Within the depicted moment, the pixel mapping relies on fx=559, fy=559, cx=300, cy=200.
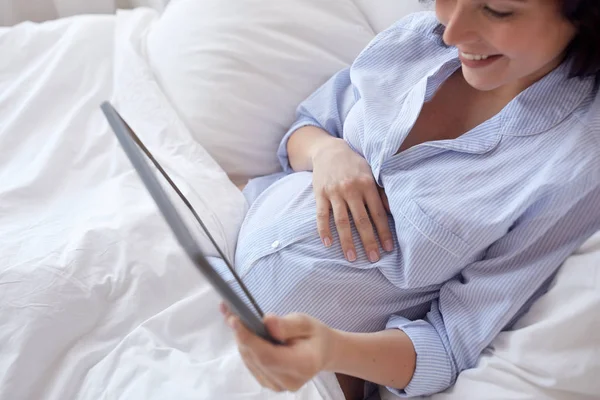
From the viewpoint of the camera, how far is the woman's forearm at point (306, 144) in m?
0.98

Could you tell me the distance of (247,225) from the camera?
92 centimetres

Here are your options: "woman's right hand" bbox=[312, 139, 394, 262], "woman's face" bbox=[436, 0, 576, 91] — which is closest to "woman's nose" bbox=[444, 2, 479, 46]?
"woman's face" bbox=[436, 0, 576, 91]

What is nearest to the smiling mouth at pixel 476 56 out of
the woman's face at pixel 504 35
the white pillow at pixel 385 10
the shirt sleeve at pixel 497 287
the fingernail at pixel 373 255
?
the woman's face at pixel 504 35

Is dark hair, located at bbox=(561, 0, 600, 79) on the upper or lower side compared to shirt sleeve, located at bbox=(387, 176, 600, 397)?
upper

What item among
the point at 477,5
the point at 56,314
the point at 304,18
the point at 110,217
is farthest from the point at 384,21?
the point at 56,314

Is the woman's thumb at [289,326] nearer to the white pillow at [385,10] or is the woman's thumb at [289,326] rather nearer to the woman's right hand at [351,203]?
the woman's right hand at [351,203]

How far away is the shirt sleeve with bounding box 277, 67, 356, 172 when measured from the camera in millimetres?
1035

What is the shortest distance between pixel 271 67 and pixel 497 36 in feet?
1.81

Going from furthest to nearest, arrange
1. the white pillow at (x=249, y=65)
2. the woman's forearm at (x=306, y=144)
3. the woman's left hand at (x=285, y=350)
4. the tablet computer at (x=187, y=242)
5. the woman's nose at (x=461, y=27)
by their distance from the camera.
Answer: the white pillow at (x=249, y=65) → the woman's forearm at (x=306, y=144) → the woman's nose at (x=461, y=27) → the woman's left hand at (x=285, y=350) → the tablet computer at (x=187, y=242)

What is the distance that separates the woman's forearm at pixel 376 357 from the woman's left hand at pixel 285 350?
48mm

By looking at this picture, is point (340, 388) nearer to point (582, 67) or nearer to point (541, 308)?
point (541, 308)

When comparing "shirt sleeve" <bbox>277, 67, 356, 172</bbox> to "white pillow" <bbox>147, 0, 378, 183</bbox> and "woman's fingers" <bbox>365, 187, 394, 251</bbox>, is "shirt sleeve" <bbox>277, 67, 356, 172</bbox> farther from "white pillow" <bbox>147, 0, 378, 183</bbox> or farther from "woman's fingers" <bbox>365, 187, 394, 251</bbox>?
"woman's fingers" <bbox>365, 187, 394, 251</bbox>

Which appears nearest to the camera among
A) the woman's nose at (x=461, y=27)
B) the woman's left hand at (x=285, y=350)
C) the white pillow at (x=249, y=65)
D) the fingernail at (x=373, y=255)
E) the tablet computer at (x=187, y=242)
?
the tablet computer at (x=187, y=242)

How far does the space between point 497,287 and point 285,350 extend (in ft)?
1.01
